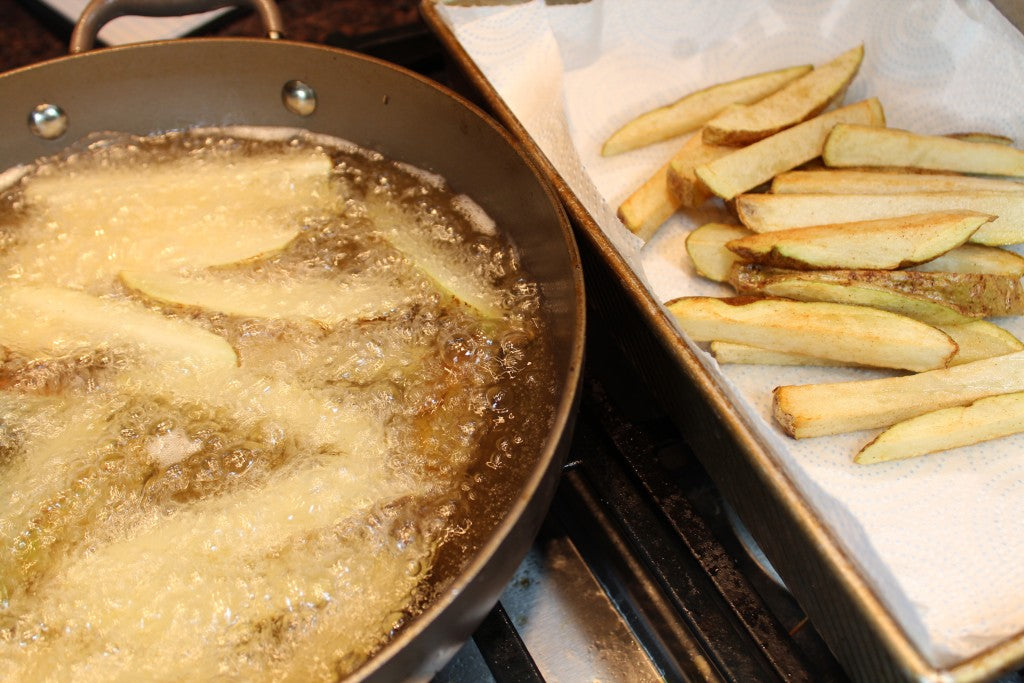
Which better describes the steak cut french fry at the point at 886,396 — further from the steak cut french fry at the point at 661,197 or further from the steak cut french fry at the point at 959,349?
the steak cut french fry at the point at 661,197

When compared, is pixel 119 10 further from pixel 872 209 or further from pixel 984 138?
pixel 984 138

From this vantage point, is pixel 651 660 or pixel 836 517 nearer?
pixel 836 517

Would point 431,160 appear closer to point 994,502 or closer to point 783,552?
point 783,552

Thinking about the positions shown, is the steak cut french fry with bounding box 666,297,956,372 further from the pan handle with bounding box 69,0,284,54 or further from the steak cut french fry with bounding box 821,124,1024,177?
the pan handle with bounding box 69,0,284,54

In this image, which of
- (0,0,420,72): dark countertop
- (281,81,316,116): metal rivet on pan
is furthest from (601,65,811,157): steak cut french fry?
(0,0,420,72): dark countertop

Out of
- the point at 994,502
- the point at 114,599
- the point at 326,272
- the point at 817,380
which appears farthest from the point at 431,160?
the point at 994,502

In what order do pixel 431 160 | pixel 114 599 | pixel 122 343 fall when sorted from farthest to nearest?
pixel 431 160 < pixel 122 343 < pixel 114 599
